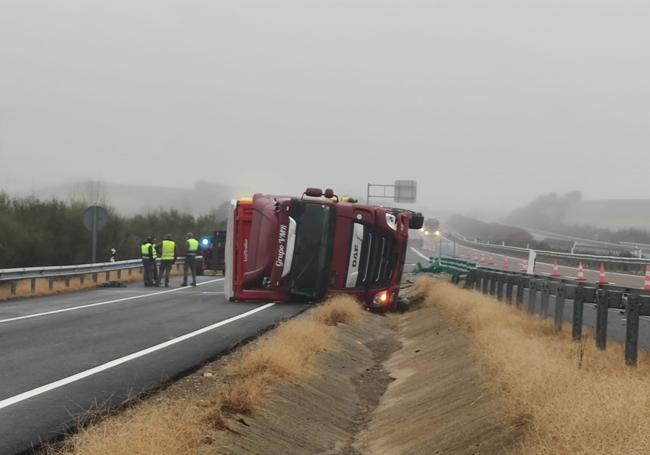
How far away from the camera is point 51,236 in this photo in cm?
2895

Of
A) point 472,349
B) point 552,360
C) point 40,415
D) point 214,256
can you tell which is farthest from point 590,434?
point 214,256

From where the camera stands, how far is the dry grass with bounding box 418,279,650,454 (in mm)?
4258

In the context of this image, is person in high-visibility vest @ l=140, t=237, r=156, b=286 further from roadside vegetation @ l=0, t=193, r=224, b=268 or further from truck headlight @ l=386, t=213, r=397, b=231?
truck headlight @ l=386, t=213, r=397, b=231

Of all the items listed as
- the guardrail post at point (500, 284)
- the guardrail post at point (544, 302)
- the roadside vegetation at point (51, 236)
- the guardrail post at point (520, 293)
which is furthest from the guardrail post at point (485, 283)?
the roadside vegetation at point (51, 236)

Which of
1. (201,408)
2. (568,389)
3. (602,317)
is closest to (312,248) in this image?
(602,317)

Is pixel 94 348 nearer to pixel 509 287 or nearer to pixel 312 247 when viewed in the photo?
pixel 312 247

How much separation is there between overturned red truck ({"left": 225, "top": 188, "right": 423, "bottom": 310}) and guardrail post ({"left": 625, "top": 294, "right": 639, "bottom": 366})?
792 cm

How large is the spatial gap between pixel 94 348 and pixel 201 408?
12.3 feet

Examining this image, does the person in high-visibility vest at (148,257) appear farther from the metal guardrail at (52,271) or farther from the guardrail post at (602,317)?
the guardrail post at (602,317)

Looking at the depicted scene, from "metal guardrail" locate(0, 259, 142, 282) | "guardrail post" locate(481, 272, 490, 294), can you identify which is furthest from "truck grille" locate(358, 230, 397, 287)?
"metal guardrail" locate(0, 259, 142, 282)

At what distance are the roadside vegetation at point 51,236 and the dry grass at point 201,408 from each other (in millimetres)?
19107

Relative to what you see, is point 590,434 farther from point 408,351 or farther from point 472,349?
point 408,351

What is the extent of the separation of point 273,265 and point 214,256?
66.4 feet

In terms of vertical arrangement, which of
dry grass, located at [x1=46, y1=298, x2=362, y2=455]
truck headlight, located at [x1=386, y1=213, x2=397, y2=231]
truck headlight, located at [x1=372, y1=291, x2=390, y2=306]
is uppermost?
truck headlight, located at [x1=386, y1=213, x2=397, y2=231]
